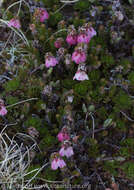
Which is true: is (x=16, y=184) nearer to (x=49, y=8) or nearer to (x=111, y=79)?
(x=111, y=79)

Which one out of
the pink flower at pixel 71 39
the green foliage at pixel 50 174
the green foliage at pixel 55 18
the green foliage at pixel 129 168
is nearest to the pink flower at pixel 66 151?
the green foliage at pixel 50 174

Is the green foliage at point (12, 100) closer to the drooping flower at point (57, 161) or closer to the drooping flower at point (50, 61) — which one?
the drooping flower at point (50, 61)

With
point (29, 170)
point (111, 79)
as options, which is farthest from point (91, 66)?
point (29, 170)

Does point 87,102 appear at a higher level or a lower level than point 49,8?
lower

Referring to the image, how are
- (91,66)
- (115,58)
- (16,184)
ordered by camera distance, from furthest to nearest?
(115,58) → (91,66) → (16,184)

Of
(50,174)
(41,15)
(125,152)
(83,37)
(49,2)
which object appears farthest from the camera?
(49,2)

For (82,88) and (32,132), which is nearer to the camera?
(32,132)

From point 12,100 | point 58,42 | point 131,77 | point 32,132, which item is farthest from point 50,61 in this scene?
point 131,77

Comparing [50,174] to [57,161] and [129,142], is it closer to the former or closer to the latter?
[57,161]
